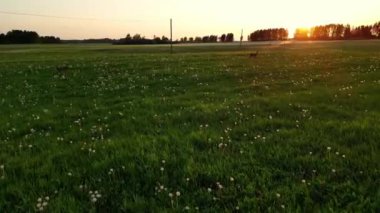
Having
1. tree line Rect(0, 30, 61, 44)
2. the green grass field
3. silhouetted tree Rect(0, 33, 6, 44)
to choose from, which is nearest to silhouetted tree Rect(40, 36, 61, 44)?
tree line Rect(0, 30, 61, 44)

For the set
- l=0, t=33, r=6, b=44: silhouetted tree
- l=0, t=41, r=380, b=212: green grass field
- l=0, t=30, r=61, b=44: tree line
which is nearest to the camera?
l=0, t=41, r=380, b=212: green grass field

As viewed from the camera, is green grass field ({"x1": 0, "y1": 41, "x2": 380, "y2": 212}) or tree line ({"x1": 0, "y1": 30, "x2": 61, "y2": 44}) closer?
green grass field ({"x1": 0, "y1": 41, "x2": 380, "y2": 212})

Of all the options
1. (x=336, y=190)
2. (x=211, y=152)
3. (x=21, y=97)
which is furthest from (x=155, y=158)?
(x=21, y=97)

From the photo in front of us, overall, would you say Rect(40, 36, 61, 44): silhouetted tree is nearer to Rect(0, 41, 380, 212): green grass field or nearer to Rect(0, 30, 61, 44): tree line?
Rect(0, 30, 61, 44): tree line

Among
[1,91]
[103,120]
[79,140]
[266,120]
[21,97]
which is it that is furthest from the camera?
[1,91]

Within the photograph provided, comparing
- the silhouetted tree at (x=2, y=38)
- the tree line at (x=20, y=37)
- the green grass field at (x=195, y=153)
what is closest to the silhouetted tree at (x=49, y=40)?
the tree line at (x=20, y=37)

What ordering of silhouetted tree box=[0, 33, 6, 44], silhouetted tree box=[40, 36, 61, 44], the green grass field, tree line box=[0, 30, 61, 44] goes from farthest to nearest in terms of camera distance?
silhouetted tree box=[40, 36, 61, 44], tree line box=[0, 30, 61, 44], silhouetted tree box=[0, 33, 6, 44], the green grass field

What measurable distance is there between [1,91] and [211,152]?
44.9 ft

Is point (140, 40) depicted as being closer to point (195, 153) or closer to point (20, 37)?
point (20, 37)

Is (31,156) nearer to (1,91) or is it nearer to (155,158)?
(155,158)

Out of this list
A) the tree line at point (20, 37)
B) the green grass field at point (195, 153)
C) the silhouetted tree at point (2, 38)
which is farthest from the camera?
the tree line at point (20, 37)

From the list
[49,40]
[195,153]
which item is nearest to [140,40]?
[49,40]

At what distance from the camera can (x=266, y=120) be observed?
9.88 meters

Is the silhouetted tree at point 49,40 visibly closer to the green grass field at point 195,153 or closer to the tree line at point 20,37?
the tree line at point 20,37
